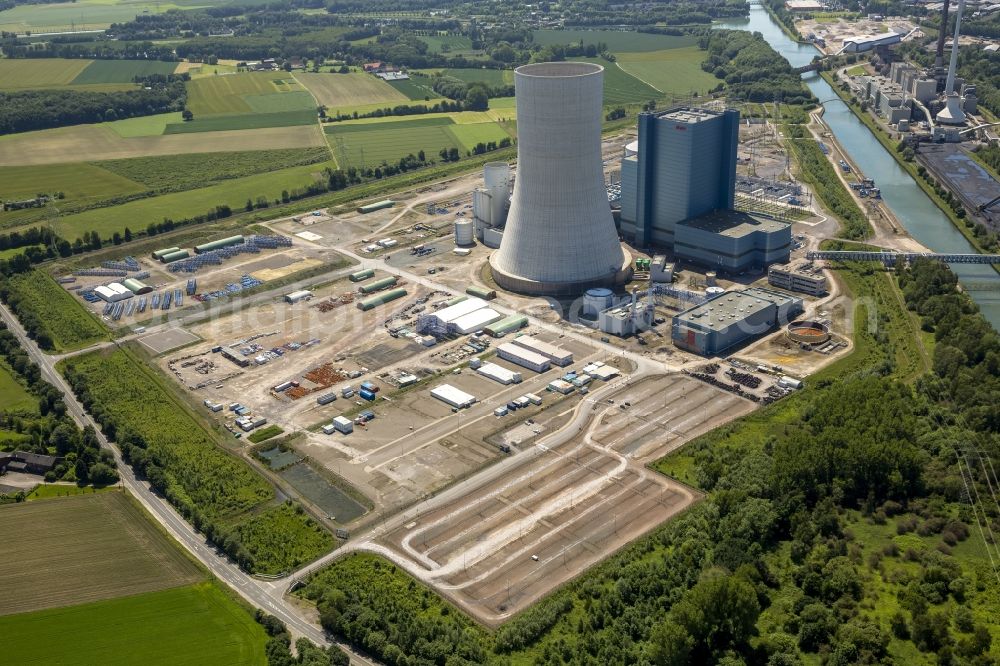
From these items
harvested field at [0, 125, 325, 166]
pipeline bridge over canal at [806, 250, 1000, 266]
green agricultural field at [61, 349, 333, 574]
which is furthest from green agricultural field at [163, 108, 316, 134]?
pipeline bridge over canal at [806, 250, 1000, 266]

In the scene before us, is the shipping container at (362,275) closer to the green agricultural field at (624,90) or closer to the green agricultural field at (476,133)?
the green agricultural field at (476,133)

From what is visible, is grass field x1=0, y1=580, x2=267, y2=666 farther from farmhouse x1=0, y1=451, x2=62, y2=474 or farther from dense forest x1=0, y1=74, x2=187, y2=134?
dense forest x1=0, y1=74, x2=187, y2=134

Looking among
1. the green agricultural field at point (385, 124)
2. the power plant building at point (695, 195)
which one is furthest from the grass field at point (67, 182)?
the power plant building at point (695, 195)

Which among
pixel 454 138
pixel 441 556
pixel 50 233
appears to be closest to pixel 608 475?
pixel 441 556

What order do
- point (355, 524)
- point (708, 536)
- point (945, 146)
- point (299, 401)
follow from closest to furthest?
1. point (708, 536)
2. point (355, 524)
3. point (299, 401)
4. point (945, 146)

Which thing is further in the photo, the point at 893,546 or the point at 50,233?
the point at 50,233

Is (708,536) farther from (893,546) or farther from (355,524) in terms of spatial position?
(355,524)
